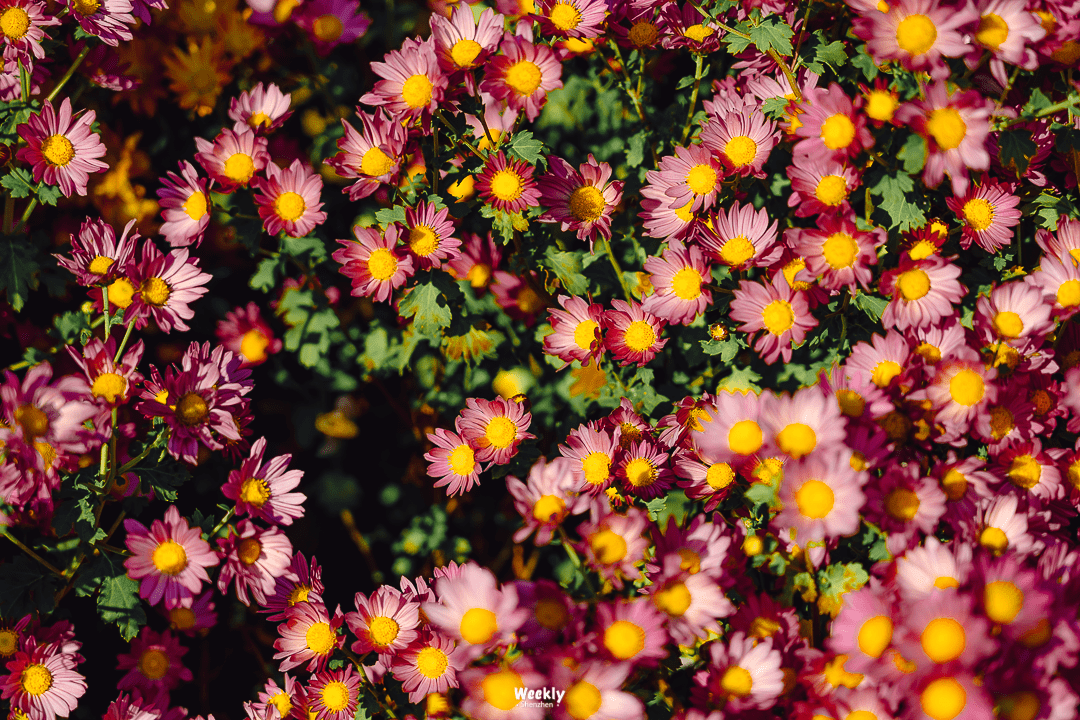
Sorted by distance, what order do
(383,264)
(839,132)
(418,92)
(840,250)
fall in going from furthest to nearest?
(383,264) → (418,92) → (840,250) → (839,132)

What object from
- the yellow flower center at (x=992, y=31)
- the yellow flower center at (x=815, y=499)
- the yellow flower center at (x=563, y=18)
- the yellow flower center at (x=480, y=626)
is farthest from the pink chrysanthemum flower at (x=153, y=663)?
the yellow flower center at (x=992, y=31)

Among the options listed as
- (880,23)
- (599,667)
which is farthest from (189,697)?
(880,23)

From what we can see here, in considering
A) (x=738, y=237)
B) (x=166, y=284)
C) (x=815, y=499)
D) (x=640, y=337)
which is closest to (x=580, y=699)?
(x=815, y=499)

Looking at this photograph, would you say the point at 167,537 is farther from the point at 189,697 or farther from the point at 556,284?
the point at 556,284

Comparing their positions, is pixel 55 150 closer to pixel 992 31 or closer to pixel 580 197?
pixel 580 197

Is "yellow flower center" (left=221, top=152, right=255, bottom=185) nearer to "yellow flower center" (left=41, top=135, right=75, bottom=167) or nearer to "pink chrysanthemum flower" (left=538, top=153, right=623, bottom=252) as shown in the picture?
"yellow flower center" (left=41, top=135, right=75, bottom=167)

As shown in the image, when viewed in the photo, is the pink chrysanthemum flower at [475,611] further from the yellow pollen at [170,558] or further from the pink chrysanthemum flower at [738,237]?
the pink chrysanthemum flower at [738,237]
